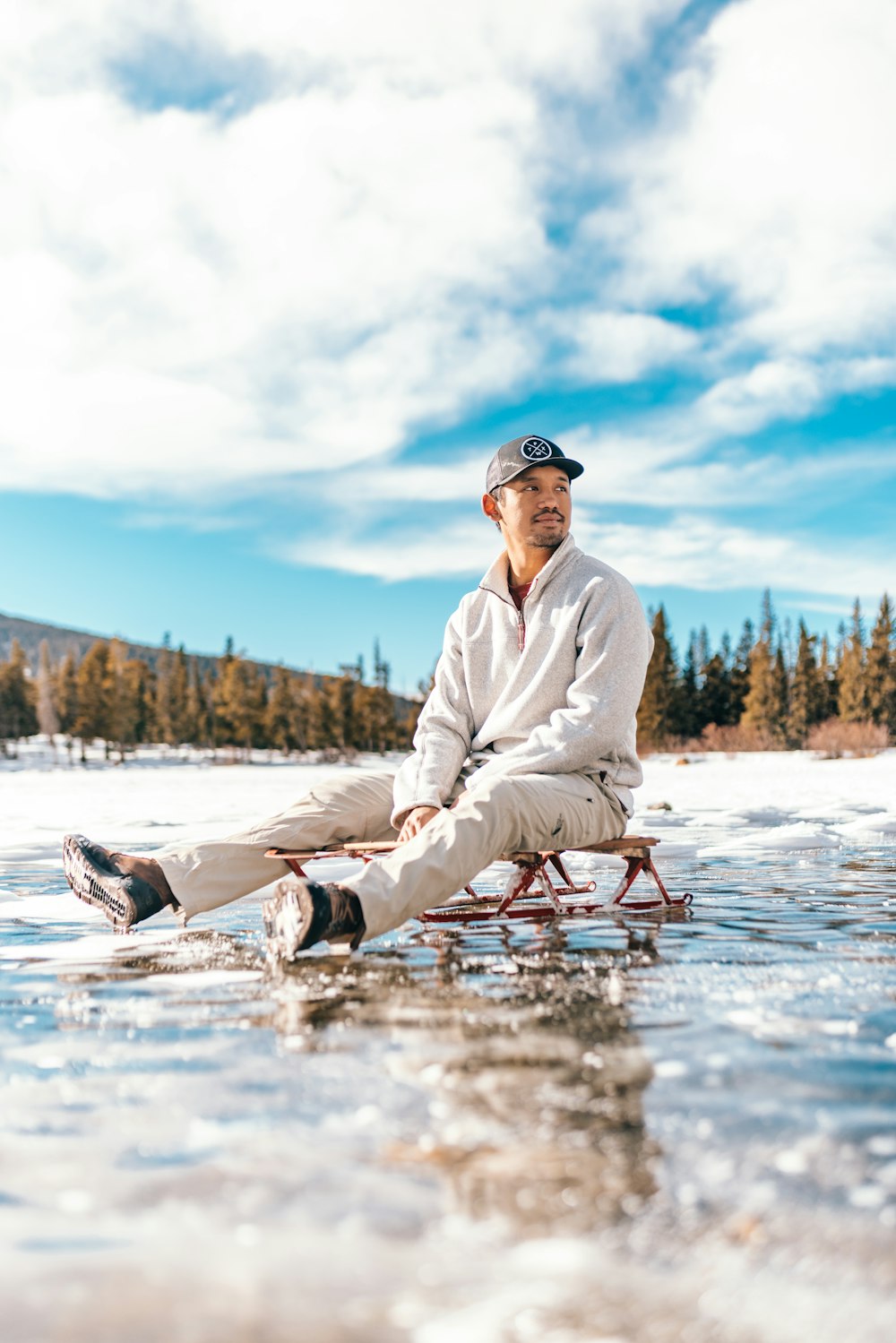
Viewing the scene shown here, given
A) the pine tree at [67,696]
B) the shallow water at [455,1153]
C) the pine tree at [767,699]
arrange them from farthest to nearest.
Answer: the pine tree at [67,696] < the pine tree at [767,699] < the shallow water at [455,1153]

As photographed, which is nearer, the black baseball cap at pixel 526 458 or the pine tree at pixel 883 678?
the black baseball cap at pixel 526 458

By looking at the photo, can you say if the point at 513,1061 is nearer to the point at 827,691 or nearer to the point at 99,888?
the point at 99,888

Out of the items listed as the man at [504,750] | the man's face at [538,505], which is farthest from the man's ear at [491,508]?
the man's face at [538,505]

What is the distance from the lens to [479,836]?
356 centimetres

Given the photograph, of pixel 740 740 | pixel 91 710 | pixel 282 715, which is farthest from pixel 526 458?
pixel 282 715

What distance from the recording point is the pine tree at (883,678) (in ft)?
208

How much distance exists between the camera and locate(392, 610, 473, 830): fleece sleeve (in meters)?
4.23

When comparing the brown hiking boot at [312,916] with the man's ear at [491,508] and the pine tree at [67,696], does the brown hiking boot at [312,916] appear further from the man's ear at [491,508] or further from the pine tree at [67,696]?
the pine tree at [67,696]

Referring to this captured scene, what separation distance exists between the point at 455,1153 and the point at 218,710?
86.0 m

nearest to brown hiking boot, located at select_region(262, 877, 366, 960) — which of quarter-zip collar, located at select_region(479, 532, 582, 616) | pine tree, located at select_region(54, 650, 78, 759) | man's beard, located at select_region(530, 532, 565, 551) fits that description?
quarter-zip collar, located at select_region(479, 532, 582, 616)

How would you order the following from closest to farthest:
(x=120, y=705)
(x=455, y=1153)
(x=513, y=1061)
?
(x=455, y=1153), (x=513, y=1061), (x=120, y=705)

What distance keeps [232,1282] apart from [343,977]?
1.94 metres

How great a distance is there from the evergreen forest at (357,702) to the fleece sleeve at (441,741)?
52110mm

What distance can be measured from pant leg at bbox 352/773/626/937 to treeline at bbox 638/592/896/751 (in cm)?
5414
